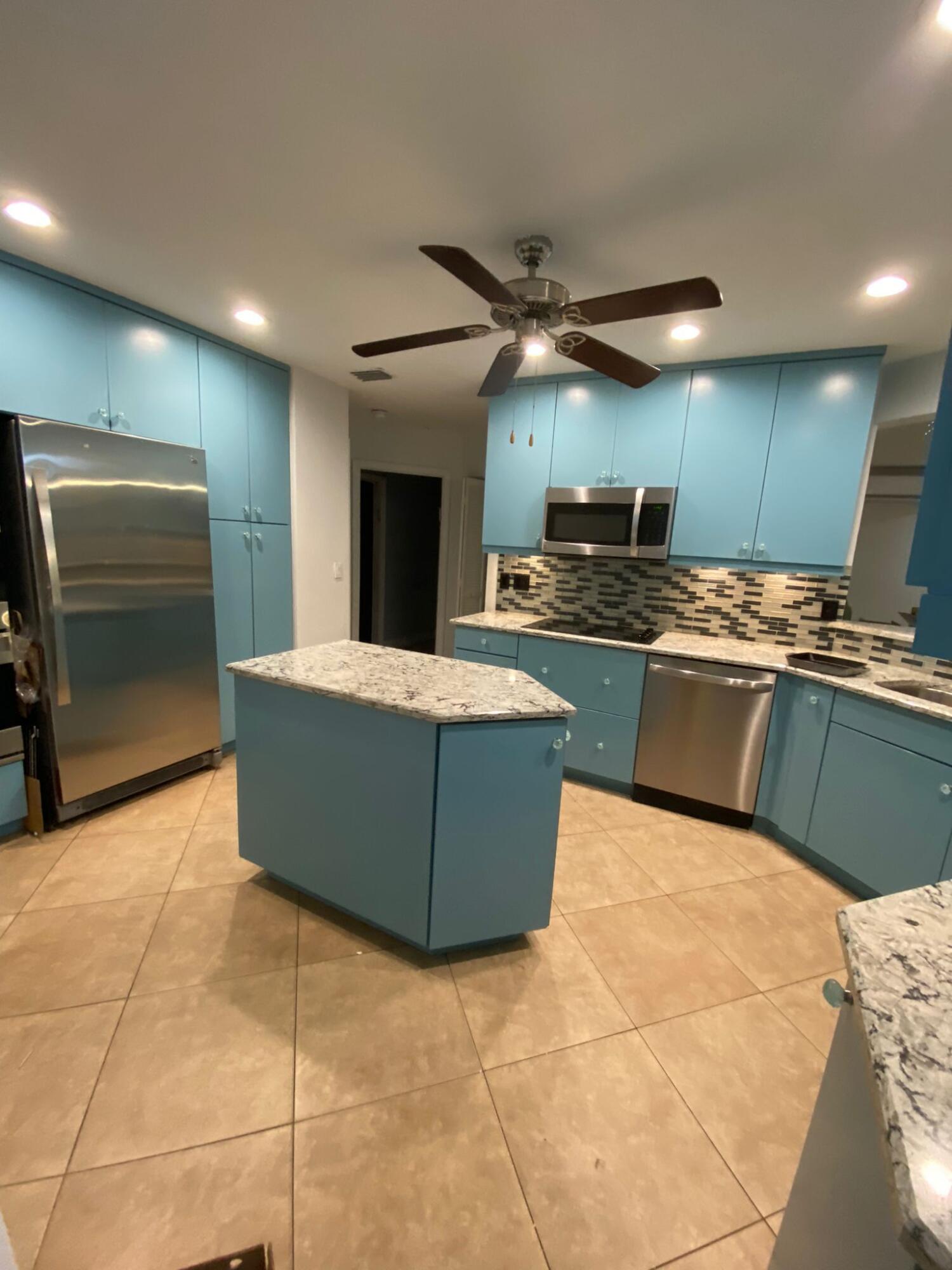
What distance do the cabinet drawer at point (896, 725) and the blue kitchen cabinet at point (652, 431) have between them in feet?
4.76

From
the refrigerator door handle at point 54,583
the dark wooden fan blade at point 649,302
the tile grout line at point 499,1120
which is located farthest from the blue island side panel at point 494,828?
the refrigerator door handle at point 54,583

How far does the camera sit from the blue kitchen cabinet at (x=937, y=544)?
0.53 m

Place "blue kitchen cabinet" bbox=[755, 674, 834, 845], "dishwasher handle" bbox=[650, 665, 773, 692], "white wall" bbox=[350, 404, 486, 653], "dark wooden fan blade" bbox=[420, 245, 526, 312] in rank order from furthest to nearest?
"white wall" bbox=[350, 404, 486, 653], "dishwasher handle" bbox=[650, 665, 773, 692], "blue kitchen cabinet" bbox=[755, 674, 834, 845], "dark wooden fan blade" bbox=[420, 245, 526, 312]

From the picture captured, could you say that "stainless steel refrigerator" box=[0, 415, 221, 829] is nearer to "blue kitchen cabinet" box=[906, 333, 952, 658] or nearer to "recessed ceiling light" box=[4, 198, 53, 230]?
"recessed ceiling light" box=[4, 198, 53, 230]

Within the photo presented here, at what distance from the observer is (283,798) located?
1.82 metres

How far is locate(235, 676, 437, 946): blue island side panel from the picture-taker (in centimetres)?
156

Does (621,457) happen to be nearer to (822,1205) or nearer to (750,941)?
(750,941)

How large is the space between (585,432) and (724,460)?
81cm

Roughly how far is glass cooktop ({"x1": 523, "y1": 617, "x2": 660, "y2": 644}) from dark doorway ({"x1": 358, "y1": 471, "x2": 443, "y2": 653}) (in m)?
1.97

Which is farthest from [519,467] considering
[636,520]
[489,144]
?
[489,144]

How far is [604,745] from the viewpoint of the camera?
2912 millimetres

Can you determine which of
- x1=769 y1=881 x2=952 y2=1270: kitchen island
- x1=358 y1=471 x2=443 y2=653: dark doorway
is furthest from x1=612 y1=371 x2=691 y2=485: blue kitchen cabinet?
x1=769 y1=881 x2=952 y2=1270: kitchen island

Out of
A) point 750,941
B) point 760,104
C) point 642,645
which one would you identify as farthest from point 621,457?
point 750,941

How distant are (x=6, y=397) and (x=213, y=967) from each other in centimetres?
228
